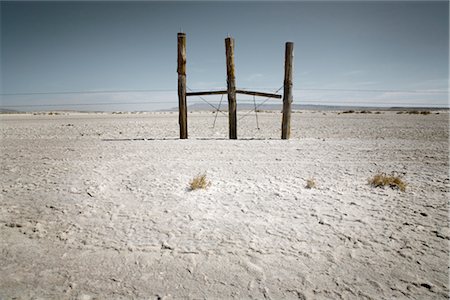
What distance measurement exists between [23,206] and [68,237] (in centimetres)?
134

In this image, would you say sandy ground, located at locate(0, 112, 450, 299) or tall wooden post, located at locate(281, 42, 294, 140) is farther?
tall wooden post, located at locate(281, 42, 294, 140)

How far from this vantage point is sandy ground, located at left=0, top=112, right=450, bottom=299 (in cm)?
233

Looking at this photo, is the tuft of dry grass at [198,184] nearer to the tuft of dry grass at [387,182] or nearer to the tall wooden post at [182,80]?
the tuft of dry grass at [387,182]

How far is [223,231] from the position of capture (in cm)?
317

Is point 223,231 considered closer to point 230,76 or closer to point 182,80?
point 230,76

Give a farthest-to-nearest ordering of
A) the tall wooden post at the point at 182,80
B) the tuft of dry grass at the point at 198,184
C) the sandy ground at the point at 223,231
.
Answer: the tall wooden post at the point at 182,80 → the tuft of dry grass at the point at 198,184 → the sandy ground at the point at 223,231

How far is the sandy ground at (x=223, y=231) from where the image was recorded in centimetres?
233

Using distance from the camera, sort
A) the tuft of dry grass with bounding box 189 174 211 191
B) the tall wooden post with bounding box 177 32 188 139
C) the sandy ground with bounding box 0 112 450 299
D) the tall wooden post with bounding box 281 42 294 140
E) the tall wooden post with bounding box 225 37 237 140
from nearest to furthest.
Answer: the sandy ground with bounding box 0 112 450 299 < the tuft of dry grass with bounding box 189 174 211 191 < the tall wooden post with bounding box 281 42 294 140 < the tall wooden post with bounding box 225 37 237 140 < the tall wooden post with bounding box 177 32 188 139

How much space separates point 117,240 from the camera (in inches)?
118

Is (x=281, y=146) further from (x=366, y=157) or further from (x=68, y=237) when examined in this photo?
(x=68, y=237)

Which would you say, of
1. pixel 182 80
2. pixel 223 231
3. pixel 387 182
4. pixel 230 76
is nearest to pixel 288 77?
pixel 230 76

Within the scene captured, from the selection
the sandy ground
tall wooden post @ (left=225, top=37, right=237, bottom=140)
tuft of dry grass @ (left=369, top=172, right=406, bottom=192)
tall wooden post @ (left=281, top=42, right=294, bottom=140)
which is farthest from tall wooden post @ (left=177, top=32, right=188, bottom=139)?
tuft of dry grass @ (left=369, top=172, right=406, bottom=192)

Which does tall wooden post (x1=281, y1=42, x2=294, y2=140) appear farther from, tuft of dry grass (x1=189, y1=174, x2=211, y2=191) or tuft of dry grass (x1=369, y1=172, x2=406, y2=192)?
tuft of dry grass (x1=189, y1=174, x2=211, y2=191)

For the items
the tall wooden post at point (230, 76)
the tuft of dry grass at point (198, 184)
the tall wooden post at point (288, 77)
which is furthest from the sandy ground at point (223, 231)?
the tall wooden post at point (230, 76)
